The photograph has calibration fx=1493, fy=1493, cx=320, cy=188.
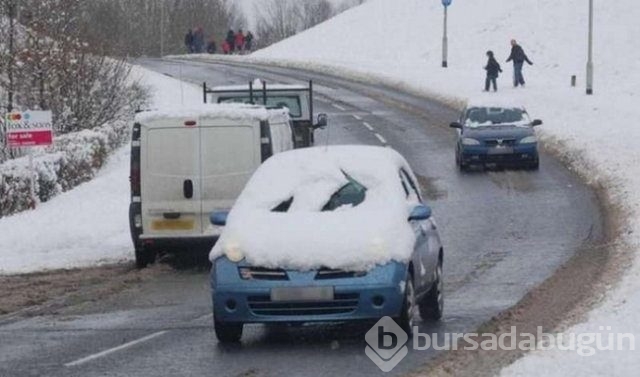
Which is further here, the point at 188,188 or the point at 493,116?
the point at 493,116

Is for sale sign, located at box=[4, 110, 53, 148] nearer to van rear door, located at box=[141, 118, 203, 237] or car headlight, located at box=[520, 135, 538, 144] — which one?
van rear door, located at box=[141, 118, 203, 237]

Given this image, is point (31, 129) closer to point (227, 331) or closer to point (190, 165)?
point (190, 165)

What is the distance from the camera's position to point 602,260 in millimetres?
19453

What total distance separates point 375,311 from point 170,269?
8.00m

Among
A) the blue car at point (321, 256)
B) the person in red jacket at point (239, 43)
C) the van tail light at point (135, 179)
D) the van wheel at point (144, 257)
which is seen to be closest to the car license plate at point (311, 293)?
the blue car at point (321, 256)

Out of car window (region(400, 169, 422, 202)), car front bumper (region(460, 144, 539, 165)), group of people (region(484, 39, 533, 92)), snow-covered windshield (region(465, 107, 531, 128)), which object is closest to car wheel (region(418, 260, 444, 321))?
car window (region(400, 169, 422, 202))

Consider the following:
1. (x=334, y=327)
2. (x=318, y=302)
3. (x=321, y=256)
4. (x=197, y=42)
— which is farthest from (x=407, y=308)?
(x=197, y=42)

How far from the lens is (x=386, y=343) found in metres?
12.9

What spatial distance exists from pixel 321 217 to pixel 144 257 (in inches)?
295

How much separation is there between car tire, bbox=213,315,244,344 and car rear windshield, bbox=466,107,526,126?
22547 mm

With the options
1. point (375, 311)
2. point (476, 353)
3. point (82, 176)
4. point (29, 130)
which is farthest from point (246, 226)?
point (82, 176)

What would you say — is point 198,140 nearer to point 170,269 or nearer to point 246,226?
point 170,269

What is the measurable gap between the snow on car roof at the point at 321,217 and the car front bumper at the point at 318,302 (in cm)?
12

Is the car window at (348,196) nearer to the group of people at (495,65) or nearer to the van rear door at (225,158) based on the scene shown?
the van rear door at (225,158)
